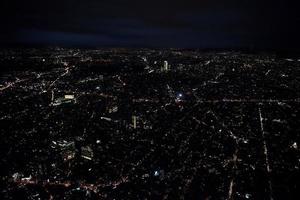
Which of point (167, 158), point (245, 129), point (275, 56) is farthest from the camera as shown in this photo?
point (275, 56)

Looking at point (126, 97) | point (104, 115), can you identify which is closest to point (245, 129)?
point (104, 115)

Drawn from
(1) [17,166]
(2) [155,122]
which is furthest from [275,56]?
(1) [17,166]

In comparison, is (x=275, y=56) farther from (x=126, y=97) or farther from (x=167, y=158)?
(x=167, y=158)

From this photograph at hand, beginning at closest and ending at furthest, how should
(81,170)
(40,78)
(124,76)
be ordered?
1. (81,170)
2. (40,78)
3. (124,76)

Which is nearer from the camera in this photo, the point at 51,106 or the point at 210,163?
the point at 210,163

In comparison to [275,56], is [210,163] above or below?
below

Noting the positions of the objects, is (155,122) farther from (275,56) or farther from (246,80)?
(275,56)
